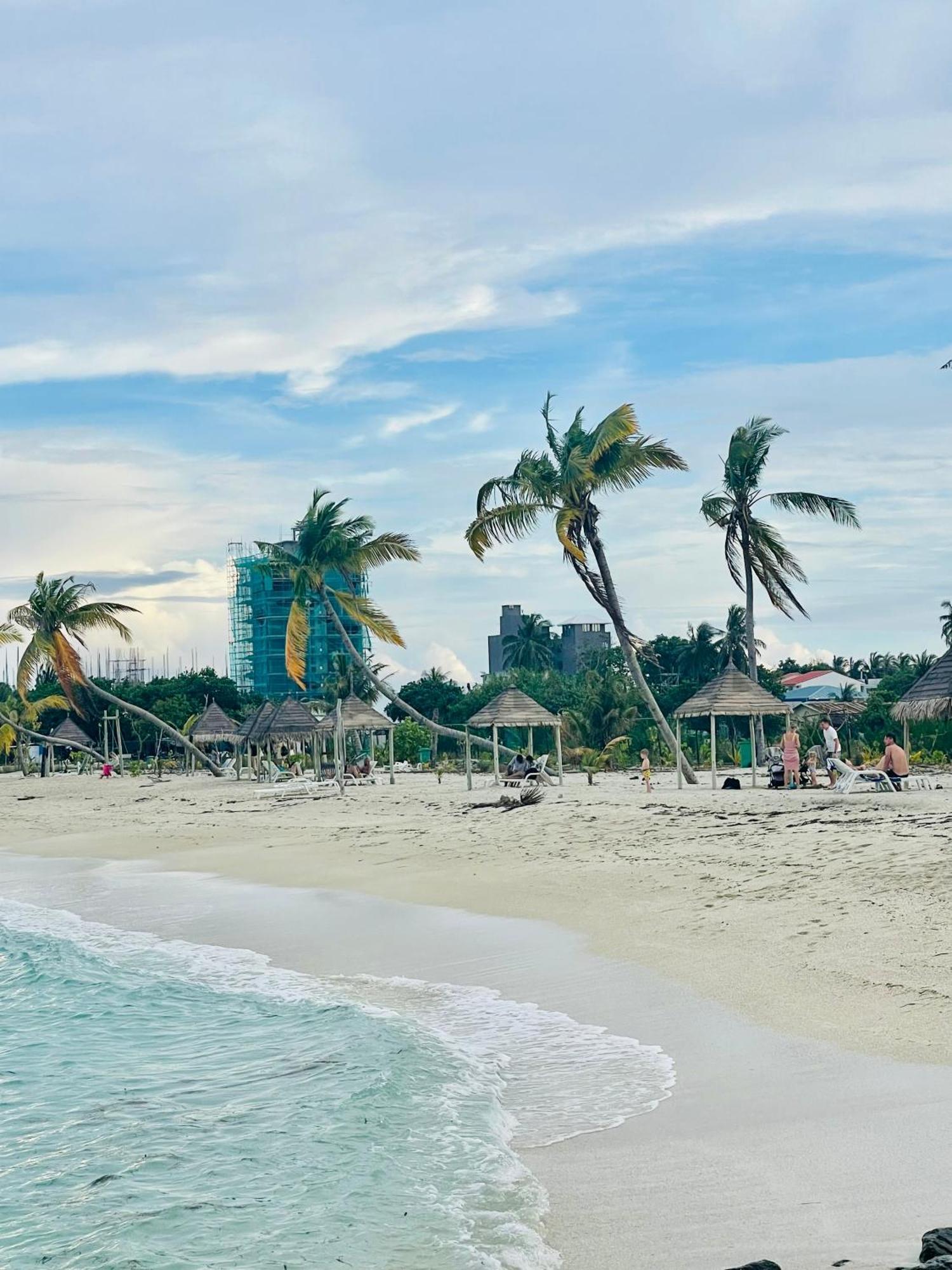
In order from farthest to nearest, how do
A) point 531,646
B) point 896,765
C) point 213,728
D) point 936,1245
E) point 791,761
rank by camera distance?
point 531,646 < point 213,728 < point 791,761 < point 896,765 < point 936,1245

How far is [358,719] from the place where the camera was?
3077 centimetres

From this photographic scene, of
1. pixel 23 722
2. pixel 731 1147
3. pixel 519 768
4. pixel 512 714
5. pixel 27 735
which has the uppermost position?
pixel 23 722

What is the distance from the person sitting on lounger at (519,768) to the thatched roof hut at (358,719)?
6.17 m

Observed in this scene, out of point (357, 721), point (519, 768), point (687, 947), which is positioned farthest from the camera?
point (357, 721)

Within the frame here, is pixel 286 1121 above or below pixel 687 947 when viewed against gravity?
below

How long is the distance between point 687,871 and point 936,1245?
361 inches

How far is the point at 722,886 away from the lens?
39.4ft

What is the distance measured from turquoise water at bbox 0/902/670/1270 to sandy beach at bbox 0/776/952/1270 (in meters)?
0.36

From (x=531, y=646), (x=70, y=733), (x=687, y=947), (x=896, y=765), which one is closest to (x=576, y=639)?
(x=531, y=646)

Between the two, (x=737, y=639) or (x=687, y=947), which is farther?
(x=737, y=639)

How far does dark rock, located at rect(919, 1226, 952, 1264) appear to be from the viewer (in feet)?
13.0

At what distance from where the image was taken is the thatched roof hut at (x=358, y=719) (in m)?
30.6

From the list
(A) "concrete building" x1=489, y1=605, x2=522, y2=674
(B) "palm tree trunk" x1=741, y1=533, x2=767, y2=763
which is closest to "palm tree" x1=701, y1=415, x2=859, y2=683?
(B) "palm tree trunk" x1=741, y1=533, x2=767, y2=763

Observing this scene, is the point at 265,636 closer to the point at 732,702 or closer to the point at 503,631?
the point at 503,631
